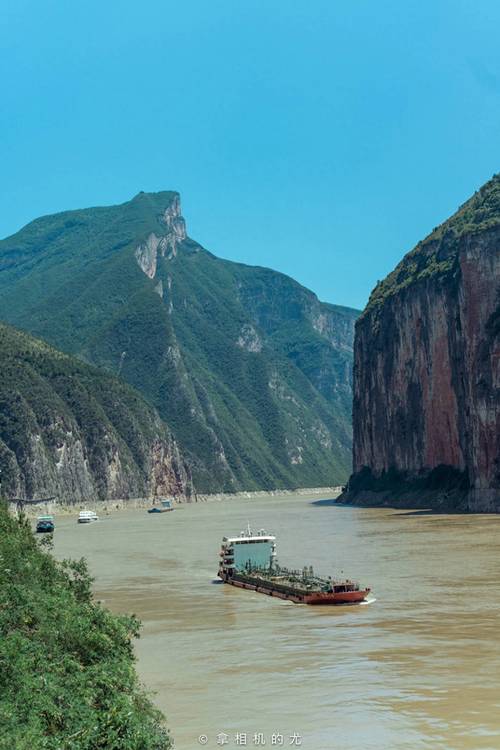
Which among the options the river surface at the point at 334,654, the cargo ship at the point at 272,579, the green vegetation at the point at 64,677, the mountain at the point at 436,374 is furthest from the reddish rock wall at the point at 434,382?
the green vegetation at the point at 64,677

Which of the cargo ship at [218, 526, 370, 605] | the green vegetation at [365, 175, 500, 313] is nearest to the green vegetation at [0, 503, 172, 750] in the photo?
the cargo ship at [218, 526, 370, 605]

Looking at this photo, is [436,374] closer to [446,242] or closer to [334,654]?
[446,242]

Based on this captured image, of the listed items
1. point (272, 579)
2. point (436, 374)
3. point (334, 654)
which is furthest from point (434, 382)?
point (334, 654)

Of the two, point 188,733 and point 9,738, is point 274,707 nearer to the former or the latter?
point 188,733

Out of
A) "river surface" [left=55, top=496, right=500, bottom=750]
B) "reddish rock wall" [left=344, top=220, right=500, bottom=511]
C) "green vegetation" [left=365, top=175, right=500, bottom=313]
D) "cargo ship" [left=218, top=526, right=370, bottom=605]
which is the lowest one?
"river surface" [left=55, top=496, right=500, bottom=750]

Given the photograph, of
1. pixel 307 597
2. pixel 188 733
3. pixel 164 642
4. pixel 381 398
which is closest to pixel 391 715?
pixel 188 733

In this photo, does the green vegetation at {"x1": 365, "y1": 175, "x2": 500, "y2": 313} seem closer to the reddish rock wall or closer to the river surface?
the reddish rock wall
